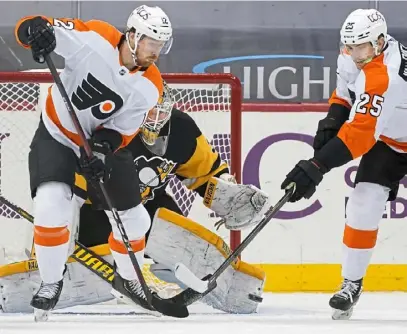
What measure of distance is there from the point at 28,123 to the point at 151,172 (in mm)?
538

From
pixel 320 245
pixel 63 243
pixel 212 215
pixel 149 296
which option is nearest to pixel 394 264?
pixel 320 245

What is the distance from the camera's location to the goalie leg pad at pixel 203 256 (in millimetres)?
3969

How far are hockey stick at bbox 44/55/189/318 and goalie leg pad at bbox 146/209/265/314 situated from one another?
41 centimetres

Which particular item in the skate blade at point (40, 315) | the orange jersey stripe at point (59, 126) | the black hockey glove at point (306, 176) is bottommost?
the skate blade at point (40, 315)

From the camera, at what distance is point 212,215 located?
4555mm

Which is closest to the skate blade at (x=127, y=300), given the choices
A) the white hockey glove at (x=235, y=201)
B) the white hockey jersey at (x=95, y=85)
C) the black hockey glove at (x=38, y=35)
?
the white hockey jersey at (x=95, y=85)

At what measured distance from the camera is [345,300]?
3584mm

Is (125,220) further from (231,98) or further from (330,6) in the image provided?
(330,6)

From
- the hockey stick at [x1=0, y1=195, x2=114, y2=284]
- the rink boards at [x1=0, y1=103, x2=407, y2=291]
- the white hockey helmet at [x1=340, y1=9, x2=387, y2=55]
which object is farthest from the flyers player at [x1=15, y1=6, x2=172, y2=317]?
the rink boards at [x1=0, y1=103, x2=407, y2=291]

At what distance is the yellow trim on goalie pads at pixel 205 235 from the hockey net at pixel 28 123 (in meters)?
0.29

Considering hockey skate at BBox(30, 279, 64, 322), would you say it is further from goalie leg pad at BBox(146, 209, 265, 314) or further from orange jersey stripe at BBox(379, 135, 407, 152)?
orange jersey stripe at BBox(379, 135, 407, 152)

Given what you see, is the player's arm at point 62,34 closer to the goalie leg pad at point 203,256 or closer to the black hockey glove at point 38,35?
the black hockey glove at point 38,35

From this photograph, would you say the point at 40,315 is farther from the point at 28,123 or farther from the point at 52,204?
the point at 28,123

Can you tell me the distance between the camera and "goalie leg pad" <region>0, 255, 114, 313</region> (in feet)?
12.8
